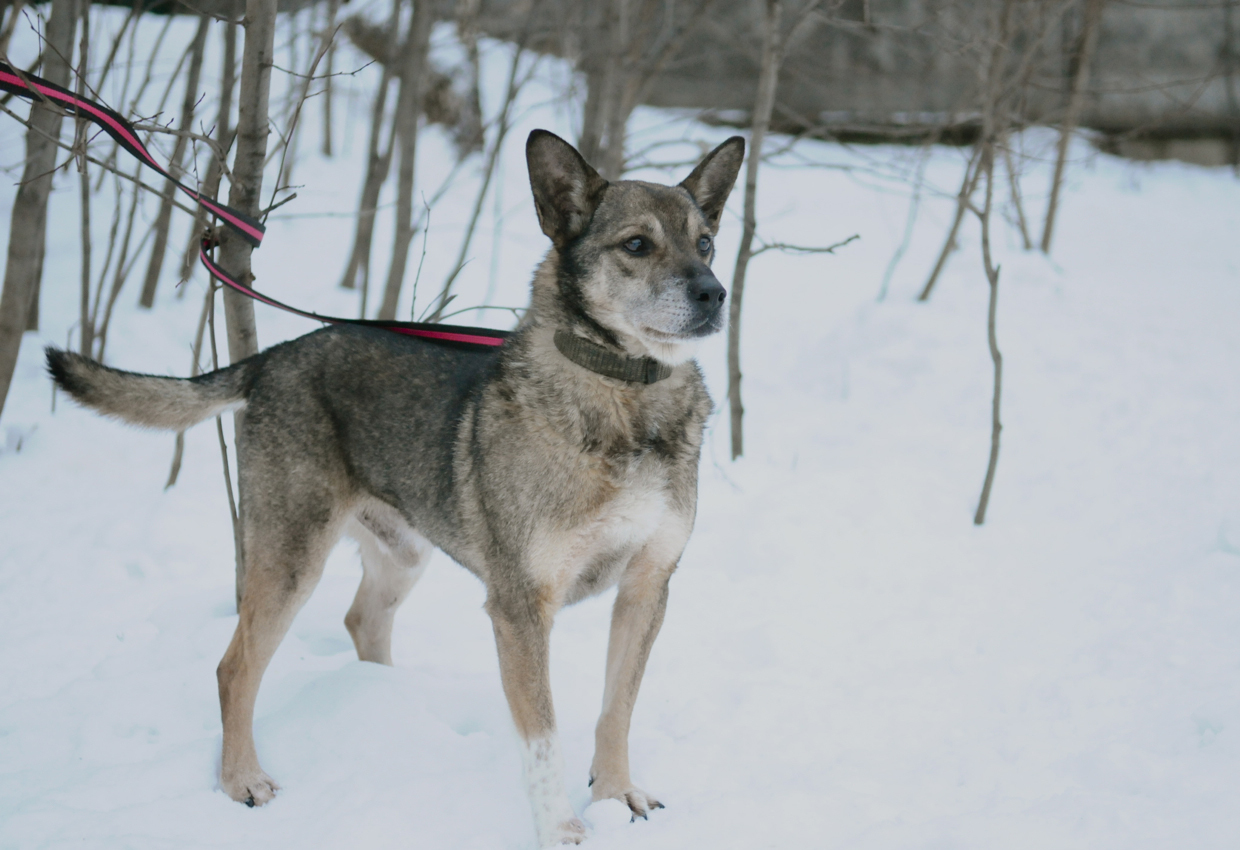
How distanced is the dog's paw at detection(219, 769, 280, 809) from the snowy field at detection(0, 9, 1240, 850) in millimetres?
44

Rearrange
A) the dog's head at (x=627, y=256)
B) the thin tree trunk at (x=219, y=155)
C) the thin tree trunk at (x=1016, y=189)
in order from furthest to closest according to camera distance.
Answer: the thin tree trunk at (x=1016, y=189)
the thin tree trunk at (x=219, y=155)
the dog's head at (x=627, y=256)

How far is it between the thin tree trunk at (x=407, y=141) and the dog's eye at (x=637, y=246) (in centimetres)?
396

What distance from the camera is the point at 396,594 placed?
3916mm

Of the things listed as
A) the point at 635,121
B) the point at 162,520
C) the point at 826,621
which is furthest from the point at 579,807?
the point at 635,121

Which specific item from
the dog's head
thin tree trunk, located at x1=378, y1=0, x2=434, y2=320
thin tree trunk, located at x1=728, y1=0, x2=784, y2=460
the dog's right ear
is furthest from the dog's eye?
thin tree trunk, located at x1=378, y1=0, x2=434, y2=320

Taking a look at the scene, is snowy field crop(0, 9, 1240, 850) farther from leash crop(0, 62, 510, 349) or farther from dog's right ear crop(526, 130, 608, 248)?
dog's right ear crop(526, 130, 608, 248)

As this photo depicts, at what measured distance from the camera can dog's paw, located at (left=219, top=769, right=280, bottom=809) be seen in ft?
10.3

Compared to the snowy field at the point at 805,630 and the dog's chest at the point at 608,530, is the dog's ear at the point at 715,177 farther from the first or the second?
the snowy field at the point at 805,630

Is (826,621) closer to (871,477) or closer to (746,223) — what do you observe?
(871,477)

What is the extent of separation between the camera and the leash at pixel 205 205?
3.19m

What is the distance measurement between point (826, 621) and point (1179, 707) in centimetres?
150

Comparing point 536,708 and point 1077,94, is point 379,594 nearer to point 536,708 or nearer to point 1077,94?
point 536,708

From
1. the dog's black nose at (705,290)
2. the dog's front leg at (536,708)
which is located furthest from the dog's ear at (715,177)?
the dog's front leg at (536,708)

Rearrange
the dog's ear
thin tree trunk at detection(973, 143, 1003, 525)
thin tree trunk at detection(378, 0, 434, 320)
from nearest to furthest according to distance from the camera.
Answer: the dog's ear
thin tree trunk at detection(973, 143, 1003, 525)
thin tree trunk at detection(378, 0, 434, 320)
